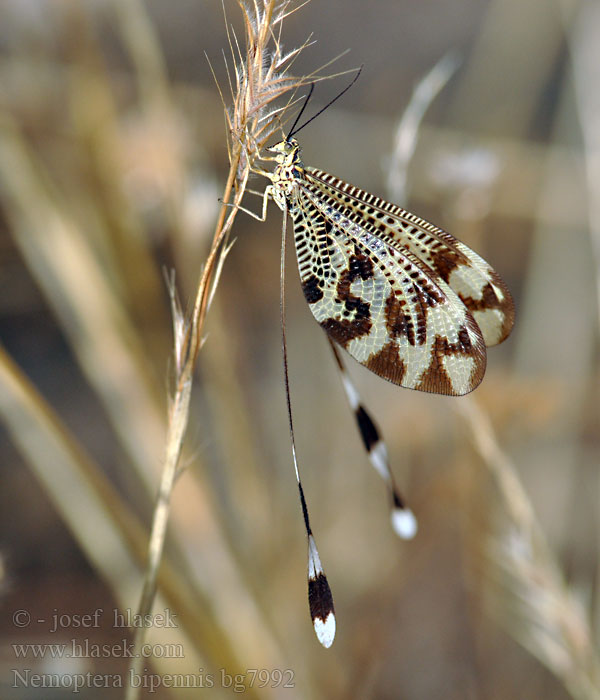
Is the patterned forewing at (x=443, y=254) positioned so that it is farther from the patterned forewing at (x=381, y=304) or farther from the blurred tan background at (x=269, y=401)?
the blurred tan background at (x=269, y=401)

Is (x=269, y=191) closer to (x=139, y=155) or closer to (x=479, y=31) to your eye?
(x=139, y=155)

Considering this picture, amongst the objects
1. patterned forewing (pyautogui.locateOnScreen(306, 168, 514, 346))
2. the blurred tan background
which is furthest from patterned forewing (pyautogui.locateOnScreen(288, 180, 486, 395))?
the blurred tan background

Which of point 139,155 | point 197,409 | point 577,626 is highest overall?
point 139,155

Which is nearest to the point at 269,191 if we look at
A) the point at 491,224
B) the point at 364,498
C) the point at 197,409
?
the point at 364,498

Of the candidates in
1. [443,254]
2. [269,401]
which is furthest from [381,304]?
[269,401]

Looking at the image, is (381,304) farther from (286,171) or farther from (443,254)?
(286,171)

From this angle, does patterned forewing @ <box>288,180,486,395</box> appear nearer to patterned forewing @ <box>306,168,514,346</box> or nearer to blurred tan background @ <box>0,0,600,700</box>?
patterned forewing @ <box>306,168,514,346</box>
